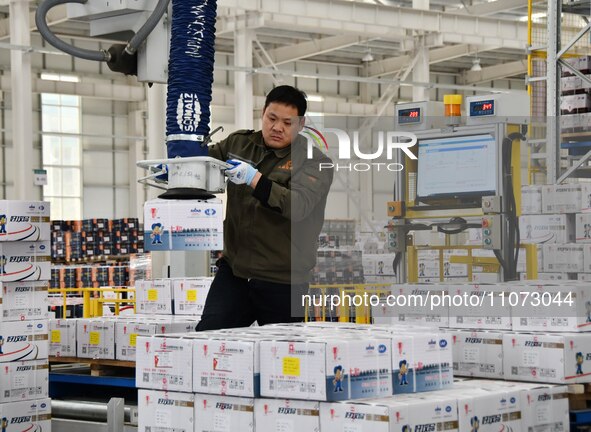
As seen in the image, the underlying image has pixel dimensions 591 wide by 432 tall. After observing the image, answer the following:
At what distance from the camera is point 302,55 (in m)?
24.2

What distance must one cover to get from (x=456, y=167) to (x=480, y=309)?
165 cm

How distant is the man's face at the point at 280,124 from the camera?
16.1 feet

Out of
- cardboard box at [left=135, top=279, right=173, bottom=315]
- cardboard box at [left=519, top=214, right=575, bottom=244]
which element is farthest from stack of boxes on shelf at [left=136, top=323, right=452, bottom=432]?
cardboard box at [left=519, top=214, right=575, bottom=244]

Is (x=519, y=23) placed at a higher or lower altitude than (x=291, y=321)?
higher

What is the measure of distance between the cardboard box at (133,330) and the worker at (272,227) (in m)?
2.89

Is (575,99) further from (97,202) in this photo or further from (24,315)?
(97,202)

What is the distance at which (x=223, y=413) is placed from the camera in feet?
13.7

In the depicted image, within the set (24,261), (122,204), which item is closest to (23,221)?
(24,261)

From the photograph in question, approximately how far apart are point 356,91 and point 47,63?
892 cm

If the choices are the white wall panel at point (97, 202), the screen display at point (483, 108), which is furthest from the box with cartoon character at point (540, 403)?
the white wall panel at point (97, 202)

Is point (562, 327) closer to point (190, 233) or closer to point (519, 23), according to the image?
point (190, 233)

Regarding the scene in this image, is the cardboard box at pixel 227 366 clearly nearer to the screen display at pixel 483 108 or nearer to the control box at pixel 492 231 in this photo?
the control box at pixel 492 231

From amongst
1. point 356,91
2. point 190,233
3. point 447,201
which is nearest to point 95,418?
point 447,201

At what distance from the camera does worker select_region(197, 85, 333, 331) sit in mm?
4949
